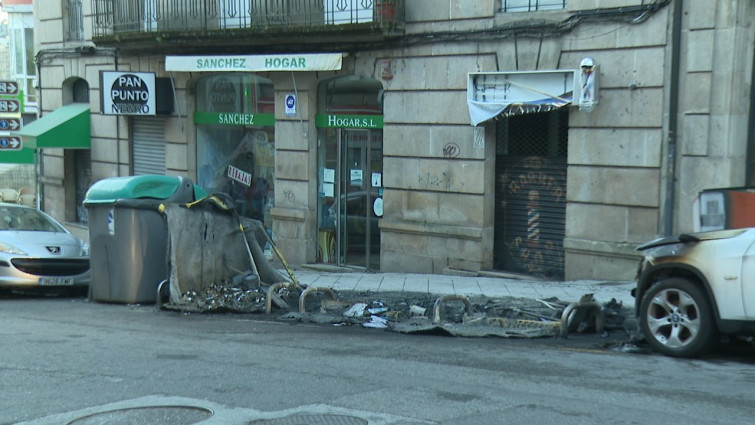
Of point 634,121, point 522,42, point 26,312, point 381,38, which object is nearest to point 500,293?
point 634,121

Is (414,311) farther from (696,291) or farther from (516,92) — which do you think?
(516,92)

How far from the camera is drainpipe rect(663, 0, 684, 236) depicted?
1253 cm

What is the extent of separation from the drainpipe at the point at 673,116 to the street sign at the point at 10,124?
13.8 metres

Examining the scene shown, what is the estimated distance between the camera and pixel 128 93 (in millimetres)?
19594

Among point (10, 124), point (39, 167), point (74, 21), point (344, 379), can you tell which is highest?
point (74, 21)

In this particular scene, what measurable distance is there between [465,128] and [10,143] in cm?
1076

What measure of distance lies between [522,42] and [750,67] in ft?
11.1

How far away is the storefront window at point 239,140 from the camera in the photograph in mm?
18266

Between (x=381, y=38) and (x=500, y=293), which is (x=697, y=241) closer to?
(x=500, y=293)

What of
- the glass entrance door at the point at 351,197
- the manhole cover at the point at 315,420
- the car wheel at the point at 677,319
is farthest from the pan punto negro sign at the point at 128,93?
the manhole cover at the point at 315,420

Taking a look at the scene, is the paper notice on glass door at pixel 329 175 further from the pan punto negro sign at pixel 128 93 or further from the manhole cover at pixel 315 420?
the manhole cover at pixel 315 420

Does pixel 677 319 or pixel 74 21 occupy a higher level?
pixel 74 21

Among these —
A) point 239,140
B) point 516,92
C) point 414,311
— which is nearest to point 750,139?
point 516,92

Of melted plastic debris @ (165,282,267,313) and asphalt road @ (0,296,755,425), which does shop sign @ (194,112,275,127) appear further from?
asphalt road @ (0,296,755,425)
